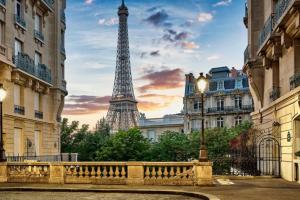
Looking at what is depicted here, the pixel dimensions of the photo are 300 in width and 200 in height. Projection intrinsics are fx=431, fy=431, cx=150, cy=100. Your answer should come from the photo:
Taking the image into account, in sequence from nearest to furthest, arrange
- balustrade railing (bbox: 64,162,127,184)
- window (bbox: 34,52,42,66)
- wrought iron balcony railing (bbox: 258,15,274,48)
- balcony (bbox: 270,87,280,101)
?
balustrade railing (bbox: 64,162,127,184) → wrought iron balcony railing (bbox: 258,15,274,48) → balcony (bbox: 270,87,280,101) → window (bbox: 34,52,42,66)

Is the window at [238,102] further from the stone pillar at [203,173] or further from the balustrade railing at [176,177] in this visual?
the stone pillar at [203,173]

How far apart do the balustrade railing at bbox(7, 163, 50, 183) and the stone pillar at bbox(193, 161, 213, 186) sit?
23.0ft

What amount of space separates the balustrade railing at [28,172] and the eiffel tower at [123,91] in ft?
328

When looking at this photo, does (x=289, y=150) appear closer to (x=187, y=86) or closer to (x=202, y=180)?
(x=202, y=180)

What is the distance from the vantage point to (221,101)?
8081 cm

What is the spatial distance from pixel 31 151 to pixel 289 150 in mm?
18859

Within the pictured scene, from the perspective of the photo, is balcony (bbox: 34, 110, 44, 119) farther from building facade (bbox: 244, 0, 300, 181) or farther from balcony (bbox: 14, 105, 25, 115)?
building facade (bbox: 244, 0, 300, 181)

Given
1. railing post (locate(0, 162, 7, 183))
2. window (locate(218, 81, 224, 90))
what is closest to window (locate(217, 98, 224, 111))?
window (locate(218, 81, 224, 90))

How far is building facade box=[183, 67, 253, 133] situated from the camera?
78688mm

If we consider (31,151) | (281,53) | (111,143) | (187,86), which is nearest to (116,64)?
(187,86)

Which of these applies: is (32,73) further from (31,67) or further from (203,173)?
(203,173)

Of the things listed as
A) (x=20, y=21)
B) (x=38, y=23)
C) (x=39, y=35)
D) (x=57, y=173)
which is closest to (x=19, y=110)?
Result: (x=20, y=21)

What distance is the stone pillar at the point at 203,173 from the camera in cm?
1853

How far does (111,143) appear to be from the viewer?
1994 inches
